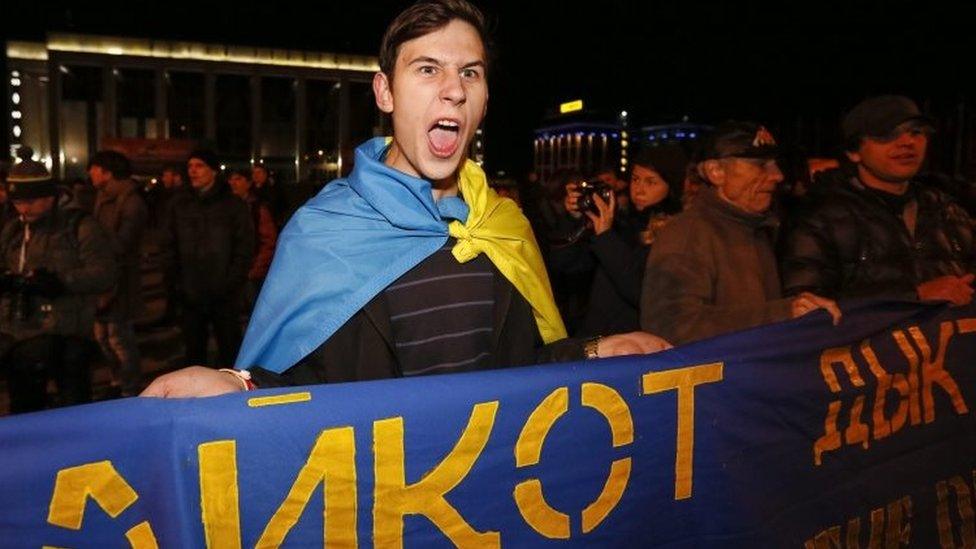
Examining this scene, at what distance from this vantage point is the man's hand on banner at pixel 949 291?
10.8 ft

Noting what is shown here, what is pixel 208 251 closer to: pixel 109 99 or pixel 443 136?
pixel 443 136

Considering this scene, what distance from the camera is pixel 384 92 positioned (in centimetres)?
240

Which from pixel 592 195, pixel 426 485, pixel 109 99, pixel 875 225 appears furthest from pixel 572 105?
pixel 426 485

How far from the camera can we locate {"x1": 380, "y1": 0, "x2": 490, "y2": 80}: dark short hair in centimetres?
230

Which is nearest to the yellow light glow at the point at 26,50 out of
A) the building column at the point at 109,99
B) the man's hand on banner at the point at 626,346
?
the building column at the point at 109,99

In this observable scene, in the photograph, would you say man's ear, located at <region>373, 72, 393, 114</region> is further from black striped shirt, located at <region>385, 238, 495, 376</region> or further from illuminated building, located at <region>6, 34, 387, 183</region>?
illuminated building, located at <region>6, 34, 387, 183</region>

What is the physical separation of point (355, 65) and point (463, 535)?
137ft

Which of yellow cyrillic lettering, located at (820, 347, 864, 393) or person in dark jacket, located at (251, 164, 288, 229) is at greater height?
person in dark jacket, located at (251, 164, 288, 229)

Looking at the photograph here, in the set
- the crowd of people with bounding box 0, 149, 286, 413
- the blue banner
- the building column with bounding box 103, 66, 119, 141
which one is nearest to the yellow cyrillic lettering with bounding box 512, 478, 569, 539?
the blue banner

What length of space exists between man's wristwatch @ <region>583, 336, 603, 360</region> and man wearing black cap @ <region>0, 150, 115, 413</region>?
3938 millimetres

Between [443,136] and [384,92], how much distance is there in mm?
231

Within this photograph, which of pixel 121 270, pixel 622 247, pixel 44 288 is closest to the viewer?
pixel 622 247

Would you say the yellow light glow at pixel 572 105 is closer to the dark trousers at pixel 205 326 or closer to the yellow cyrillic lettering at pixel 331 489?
the dark trousers at pixel 205 326

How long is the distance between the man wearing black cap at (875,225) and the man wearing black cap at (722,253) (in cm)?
20
